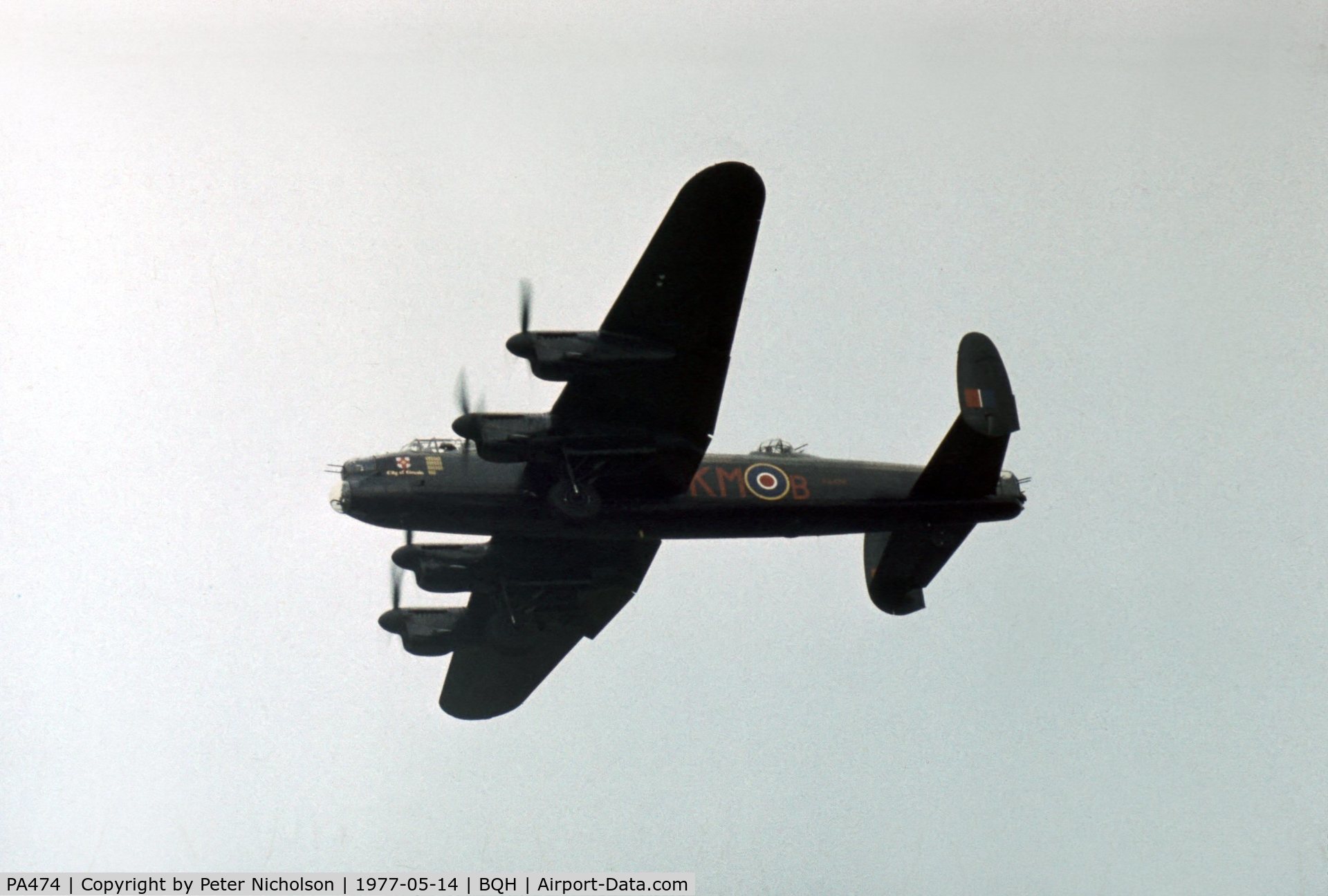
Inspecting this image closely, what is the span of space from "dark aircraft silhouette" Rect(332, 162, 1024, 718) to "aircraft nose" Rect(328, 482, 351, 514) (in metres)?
0.03

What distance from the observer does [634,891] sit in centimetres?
2148

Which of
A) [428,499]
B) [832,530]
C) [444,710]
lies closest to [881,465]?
[832,530]

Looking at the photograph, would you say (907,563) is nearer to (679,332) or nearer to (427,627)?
(679,332)

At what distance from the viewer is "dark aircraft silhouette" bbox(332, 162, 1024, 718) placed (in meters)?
20.9

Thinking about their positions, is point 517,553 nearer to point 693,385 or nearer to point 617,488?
point 617,488

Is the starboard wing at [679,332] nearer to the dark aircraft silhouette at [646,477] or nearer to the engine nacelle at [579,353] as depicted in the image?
the dark aircraft silhouette at [646,477]

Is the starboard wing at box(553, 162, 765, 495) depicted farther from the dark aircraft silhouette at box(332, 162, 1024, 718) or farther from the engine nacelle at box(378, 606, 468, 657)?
the engine nacelle at box(378, 606, 468, 657)

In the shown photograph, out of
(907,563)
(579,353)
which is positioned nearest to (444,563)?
(579,353)

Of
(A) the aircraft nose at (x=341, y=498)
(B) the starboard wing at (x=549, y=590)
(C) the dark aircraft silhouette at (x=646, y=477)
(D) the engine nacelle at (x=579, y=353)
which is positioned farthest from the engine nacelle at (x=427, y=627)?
(D) the engine nacelle at (x=579, y=353)

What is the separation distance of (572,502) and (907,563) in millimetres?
6791

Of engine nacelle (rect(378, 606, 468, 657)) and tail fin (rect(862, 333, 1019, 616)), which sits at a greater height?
tail fin (rect(862, 333, 1019, 616))

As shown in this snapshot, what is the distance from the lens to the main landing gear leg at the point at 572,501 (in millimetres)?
22422

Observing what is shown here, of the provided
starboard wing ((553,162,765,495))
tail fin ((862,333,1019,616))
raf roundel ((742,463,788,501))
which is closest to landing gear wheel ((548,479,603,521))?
starboard wing ((553,162,765,495))

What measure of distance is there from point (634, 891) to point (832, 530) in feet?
22.0
